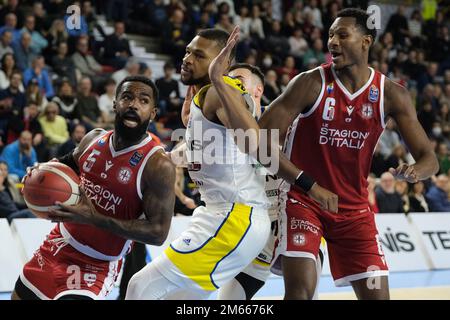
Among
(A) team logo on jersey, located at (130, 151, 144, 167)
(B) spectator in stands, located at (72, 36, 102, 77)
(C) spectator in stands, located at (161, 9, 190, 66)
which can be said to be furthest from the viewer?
(C) spectator in stands, located at (161, 9, 190, 66)

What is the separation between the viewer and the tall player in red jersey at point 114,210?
4.20 m

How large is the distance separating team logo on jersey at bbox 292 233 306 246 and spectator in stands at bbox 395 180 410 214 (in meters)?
8.13

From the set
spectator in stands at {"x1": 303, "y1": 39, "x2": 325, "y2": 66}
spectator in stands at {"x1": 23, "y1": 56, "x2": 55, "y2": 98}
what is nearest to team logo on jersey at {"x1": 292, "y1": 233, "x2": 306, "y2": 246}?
spectator in stands at {"x1": 23, "y1": 56, "x2": 55, "y2": 98}

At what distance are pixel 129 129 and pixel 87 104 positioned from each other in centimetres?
799

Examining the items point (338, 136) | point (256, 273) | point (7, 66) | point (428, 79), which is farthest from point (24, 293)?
point (428, 79)

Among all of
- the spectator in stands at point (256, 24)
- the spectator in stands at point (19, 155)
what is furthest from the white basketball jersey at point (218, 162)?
the spectator in stands at point (256, 24)

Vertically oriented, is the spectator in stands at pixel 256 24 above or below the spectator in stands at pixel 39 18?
below

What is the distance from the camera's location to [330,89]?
462 centimetres

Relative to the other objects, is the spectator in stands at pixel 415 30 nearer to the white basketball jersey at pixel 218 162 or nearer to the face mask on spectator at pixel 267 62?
the face mask on spectator at pixel 267 62

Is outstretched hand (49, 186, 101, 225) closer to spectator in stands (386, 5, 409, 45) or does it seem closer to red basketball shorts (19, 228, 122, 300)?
red basketball shorts (19, 228, 122, 300)

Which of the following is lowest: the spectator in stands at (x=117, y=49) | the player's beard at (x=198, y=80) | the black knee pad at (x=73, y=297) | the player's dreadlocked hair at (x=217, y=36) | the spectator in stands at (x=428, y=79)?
the spectator in stands at (x=428, y=79)

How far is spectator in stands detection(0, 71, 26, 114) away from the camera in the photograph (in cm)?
1127

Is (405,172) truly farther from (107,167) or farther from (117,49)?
(117,49)
